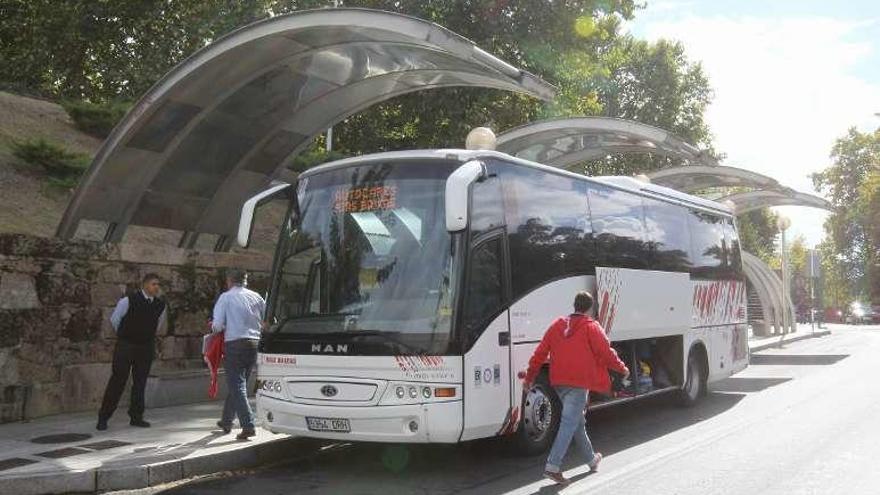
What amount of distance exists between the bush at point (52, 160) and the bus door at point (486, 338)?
33.0 ft

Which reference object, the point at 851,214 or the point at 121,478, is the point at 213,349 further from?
the point at 851,214

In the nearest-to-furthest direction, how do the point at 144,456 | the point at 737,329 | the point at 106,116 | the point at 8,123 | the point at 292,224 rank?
1. the point at 144,456
2. the point at 292,224
3. the point at 737,329
4. the point at 8,123
5. the point at 106,116

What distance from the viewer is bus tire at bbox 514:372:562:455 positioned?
313 inches

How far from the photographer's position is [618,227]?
1014 centimetres

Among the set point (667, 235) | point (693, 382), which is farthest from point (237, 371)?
point (693, 382)

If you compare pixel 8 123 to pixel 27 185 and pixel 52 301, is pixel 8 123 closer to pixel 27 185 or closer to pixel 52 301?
pixel 27 185

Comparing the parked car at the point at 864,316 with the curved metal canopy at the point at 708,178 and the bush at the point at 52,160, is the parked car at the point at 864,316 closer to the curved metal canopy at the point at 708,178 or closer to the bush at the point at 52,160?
the curved metal canopy at the point at 708,178

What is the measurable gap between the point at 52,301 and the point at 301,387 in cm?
424

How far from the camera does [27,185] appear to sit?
1430cm

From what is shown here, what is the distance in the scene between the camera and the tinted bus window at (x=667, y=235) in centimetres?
1102

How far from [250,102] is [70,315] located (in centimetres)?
435

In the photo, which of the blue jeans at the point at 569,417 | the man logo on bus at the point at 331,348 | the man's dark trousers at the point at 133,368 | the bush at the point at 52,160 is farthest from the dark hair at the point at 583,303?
the bush at the point at 52,160

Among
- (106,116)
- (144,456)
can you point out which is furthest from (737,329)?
(106,116)

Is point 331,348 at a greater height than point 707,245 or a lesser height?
lesser
